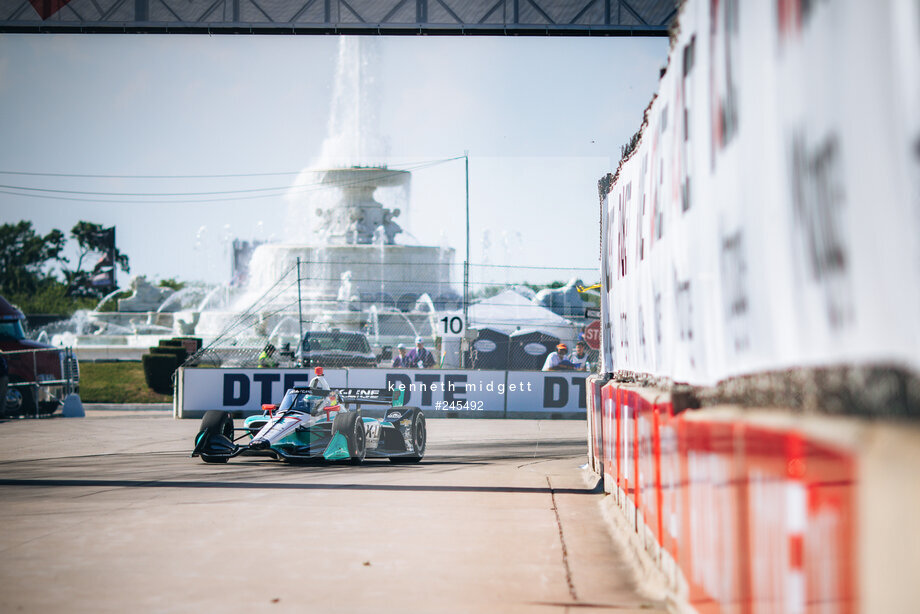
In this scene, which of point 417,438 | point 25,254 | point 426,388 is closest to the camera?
point 417,438

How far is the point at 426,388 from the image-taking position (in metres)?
23.8

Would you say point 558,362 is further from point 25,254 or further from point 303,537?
point 25,254

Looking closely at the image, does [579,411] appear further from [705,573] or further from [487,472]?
[705,573]

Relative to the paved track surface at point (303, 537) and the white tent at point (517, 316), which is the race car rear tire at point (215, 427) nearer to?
the paved track surface at point (303, 537)

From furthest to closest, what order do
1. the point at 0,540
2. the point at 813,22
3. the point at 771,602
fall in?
the point at 0,540 < the point at 771,602 < the point at 813,22

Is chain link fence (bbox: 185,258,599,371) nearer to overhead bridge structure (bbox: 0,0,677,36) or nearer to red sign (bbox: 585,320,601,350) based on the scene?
red sign (bbox: 585,320,601,350)

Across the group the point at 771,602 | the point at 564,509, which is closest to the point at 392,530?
the point at 564,509

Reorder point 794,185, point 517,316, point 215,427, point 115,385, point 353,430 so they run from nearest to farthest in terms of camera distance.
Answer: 1. point 794,185
2. point 353,430
3. point 215,427
4. point 517,316
5. point 115,385

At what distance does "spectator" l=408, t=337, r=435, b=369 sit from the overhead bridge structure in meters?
11.9

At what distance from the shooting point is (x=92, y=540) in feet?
24.9

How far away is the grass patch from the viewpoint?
32938 millimetres

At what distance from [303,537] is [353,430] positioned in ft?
16.1

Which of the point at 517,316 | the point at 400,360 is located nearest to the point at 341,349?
the point at 400,360

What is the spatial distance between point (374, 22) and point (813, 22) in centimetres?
1219
